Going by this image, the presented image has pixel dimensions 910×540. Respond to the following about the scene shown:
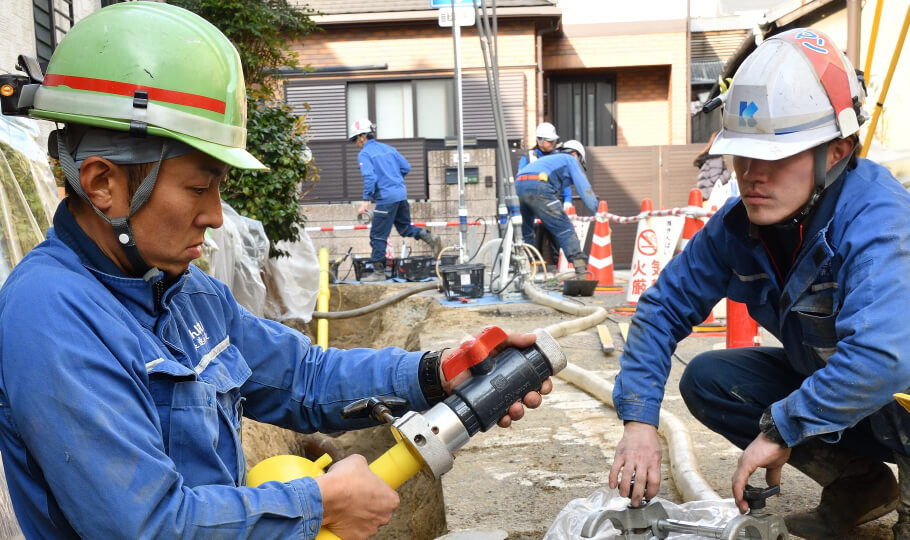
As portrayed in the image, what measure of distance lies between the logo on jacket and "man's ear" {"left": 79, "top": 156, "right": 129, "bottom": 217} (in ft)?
1.13

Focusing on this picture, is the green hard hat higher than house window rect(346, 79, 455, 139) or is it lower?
lower

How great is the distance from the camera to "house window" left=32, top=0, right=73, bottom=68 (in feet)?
18.8

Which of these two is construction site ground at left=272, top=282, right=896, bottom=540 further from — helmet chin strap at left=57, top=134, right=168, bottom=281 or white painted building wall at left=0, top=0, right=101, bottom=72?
white painted building wall at left=0, top=0, right=101, bottom=72

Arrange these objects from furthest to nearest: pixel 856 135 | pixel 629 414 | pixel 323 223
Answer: pixel 323 223, pixel 629 414, pixel 856 135

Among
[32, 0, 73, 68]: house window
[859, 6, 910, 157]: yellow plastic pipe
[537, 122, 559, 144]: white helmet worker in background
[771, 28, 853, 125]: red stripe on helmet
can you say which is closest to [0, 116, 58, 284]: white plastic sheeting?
[771, 28, 853, 125]: red stripe on helmet

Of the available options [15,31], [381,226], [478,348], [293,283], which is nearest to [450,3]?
[381,226]

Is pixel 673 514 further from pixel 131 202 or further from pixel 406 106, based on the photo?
pixel 406 106

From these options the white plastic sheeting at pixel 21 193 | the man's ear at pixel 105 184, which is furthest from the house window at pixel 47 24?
the man's ear at pixel 105 184

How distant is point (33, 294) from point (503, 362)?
106 cm

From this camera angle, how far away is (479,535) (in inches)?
101

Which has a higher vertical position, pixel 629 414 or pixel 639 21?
pixel 639 21

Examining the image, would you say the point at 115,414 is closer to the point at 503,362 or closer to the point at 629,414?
the point at 503,362

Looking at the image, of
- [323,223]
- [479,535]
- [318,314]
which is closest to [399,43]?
[323,223]

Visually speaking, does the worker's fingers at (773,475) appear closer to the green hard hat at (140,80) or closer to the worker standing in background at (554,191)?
the green hard hat at (140,80)
